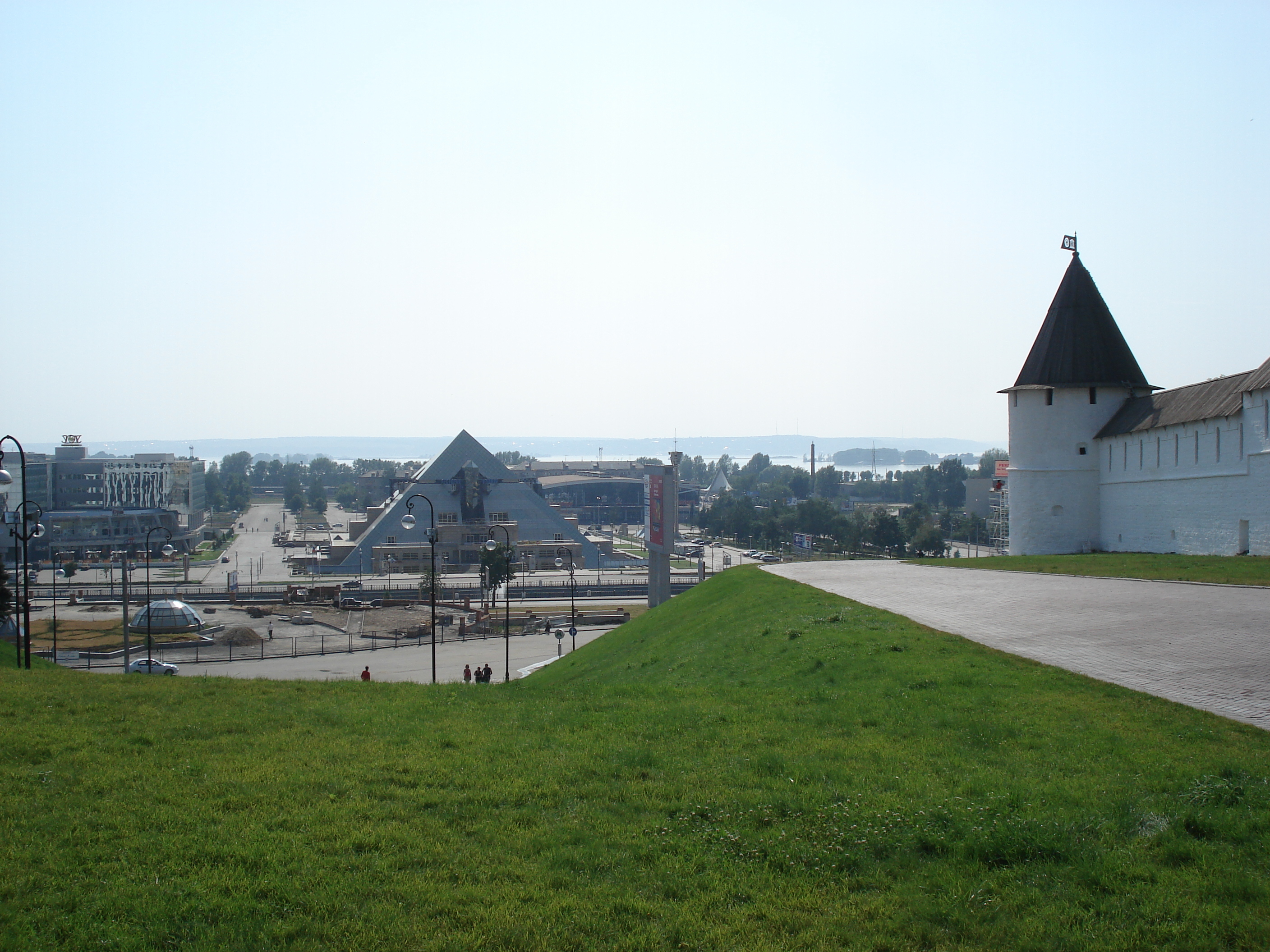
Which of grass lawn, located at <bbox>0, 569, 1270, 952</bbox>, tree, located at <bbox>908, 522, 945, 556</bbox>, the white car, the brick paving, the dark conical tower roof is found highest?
the dark conical tower roof

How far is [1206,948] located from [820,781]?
8.95 ft

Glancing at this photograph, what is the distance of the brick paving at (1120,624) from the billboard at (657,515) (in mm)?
16290

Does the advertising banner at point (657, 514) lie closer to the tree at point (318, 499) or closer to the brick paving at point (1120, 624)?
the brick paving at point (1120, 624)

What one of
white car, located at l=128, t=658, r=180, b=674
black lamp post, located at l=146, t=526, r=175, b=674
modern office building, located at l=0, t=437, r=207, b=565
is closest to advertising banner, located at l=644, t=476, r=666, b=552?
white car, located at l=128, t=658, r=180, b=674

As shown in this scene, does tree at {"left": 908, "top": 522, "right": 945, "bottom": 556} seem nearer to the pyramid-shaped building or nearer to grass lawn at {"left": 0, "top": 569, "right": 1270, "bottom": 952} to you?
the pyramid-shaped building

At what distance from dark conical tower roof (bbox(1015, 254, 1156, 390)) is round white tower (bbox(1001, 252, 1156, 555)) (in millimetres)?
24

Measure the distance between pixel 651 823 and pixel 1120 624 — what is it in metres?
9.71

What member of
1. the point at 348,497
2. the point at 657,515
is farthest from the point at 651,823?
the point at 348,497

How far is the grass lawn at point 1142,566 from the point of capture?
58.5 ft

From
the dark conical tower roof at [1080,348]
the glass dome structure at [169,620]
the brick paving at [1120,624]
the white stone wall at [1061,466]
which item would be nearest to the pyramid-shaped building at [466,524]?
the glass dome structure at [169,620]

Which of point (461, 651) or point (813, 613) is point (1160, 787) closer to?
point (813, 613)

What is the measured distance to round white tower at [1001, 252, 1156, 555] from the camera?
28266 mm

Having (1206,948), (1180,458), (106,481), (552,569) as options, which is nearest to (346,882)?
(1206,948)

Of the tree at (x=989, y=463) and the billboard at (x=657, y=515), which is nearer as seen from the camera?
the billboard at (x=657, y=515)
